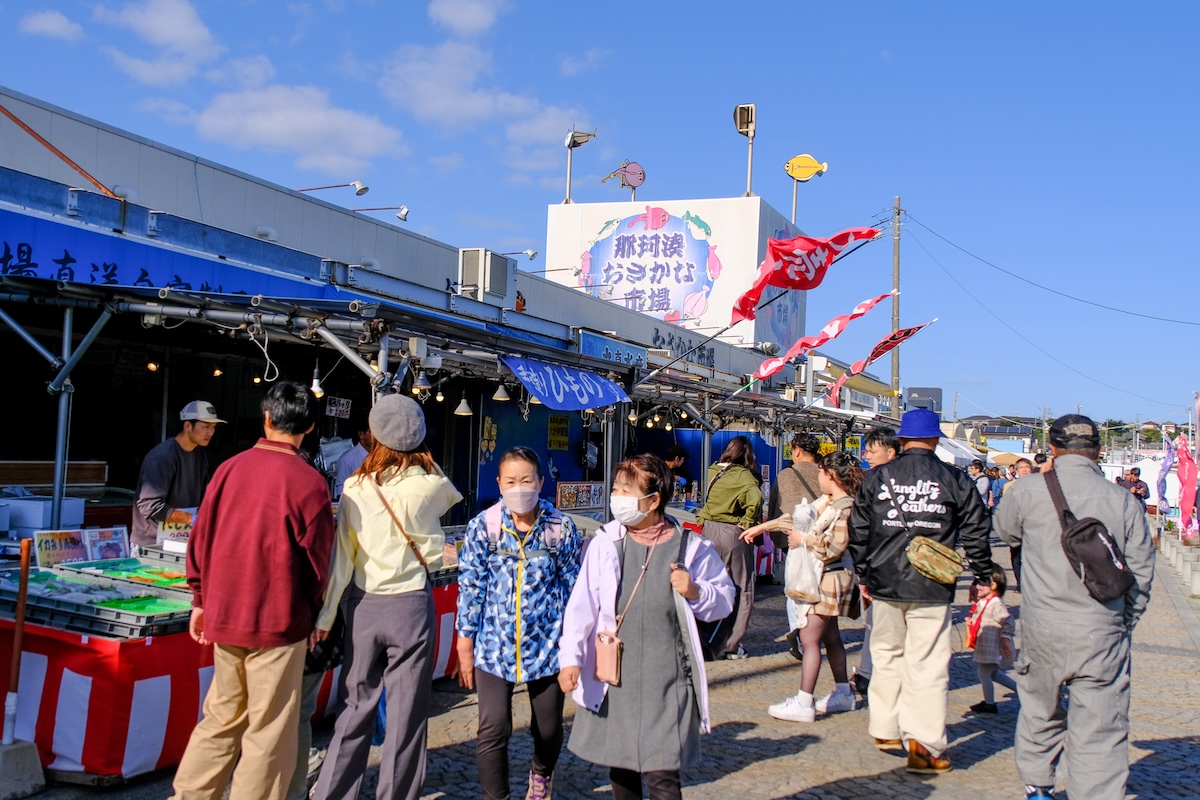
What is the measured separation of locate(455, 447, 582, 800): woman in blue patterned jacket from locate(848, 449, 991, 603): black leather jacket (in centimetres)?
204

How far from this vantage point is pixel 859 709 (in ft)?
20.7

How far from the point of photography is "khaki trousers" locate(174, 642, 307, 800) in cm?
351

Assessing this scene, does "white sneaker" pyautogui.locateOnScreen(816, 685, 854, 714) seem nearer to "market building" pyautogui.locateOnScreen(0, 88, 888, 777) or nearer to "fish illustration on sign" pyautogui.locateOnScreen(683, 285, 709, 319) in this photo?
"market building" pyautogui.locateOnScreen(0, 88, 888, 777)

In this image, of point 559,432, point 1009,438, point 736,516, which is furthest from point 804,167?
point 1009,438

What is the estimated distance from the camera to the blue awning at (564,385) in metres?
7.05

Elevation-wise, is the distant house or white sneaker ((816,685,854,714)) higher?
the distant house

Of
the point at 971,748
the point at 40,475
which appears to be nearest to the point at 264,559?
the point at 971,748

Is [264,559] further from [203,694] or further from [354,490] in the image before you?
[203,694]

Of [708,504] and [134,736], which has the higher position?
[708,504]

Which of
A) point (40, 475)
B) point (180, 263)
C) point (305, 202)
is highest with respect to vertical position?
point (305, 202)

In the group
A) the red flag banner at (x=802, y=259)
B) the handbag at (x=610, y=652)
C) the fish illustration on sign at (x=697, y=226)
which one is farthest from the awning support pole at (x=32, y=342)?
the fish illustration on sign at (x=697, y=226)

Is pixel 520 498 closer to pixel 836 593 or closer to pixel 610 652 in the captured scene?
pixel 610 652

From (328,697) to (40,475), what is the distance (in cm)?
493

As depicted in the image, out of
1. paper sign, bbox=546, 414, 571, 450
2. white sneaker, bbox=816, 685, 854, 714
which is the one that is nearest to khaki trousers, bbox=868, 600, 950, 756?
white sneaker, bbox=816, 685, 854, 714
